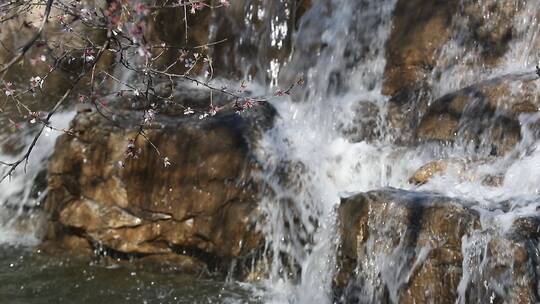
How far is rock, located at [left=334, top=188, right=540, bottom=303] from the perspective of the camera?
13.2 feet

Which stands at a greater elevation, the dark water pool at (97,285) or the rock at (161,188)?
the rock at (161,188)

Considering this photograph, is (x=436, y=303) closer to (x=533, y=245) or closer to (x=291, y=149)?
(x=533, y=245)

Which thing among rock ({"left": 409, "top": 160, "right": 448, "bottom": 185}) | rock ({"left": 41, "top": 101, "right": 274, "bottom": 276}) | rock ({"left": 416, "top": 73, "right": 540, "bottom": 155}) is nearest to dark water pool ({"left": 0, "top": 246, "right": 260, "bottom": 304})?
rock ({"left": 41, "top": 101, "right": 274, "bottom": 276})

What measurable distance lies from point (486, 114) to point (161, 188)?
2.88m

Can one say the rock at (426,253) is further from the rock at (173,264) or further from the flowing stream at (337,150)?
the rock at (173,264)

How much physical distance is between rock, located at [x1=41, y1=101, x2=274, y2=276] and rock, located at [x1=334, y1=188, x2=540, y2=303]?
1294 mm

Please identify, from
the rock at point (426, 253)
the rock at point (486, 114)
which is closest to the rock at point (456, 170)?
the rock at point (486, 114)

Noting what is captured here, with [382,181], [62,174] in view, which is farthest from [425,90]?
[62,174]

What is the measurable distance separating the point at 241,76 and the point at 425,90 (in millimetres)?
2507

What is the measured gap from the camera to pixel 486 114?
5.97 metres

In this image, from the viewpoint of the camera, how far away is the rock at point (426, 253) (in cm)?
402

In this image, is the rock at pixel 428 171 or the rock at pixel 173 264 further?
the rock at pixel 173 264

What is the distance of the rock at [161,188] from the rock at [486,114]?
5.47ft

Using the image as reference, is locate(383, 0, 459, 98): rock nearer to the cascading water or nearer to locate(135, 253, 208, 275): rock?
the cascading water
